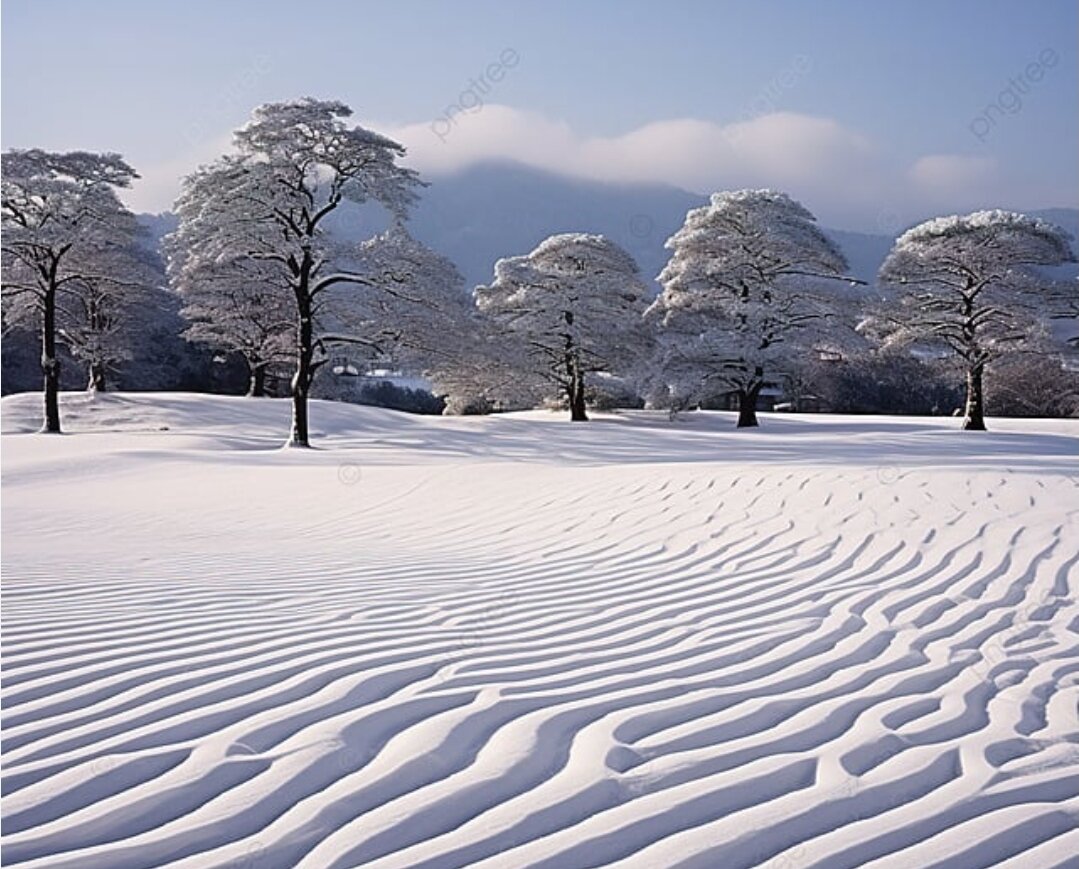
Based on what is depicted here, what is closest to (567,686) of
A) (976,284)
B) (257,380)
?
(976,284)

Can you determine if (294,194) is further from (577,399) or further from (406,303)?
(577,399)

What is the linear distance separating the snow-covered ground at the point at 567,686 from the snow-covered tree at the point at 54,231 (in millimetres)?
13899

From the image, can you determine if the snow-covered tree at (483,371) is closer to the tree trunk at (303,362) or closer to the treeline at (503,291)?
the treeline at (503,291)

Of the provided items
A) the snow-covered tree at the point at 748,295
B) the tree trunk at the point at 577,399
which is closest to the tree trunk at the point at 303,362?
the tree trunk at the point at 577,399

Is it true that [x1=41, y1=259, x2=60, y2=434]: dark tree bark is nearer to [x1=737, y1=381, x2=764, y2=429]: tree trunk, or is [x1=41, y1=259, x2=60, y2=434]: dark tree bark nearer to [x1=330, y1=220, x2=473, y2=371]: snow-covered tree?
[x1=330, y1=220, x2=473, y2=371]: snow-covered tree

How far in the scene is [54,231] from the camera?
20000 mm

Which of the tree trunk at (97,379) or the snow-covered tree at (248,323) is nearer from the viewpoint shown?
the snow-covered tree at (248,323)

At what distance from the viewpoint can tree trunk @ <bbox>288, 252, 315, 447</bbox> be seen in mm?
18031

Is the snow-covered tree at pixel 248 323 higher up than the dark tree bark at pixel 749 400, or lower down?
higher up

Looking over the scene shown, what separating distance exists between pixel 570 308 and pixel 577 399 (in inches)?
101

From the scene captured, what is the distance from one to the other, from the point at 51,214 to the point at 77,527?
46.1 feet

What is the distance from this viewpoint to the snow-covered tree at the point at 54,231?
19.8m

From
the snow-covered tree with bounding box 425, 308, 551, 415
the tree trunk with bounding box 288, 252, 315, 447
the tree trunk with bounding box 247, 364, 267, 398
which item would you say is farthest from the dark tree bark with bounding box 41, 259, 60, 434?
the tree trunk with bounding box 247, 364, 267, 398

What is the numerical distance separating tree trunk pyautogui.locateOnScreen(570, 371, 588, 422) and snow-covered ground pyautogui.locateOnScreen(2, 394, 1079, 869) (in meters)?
16.0
